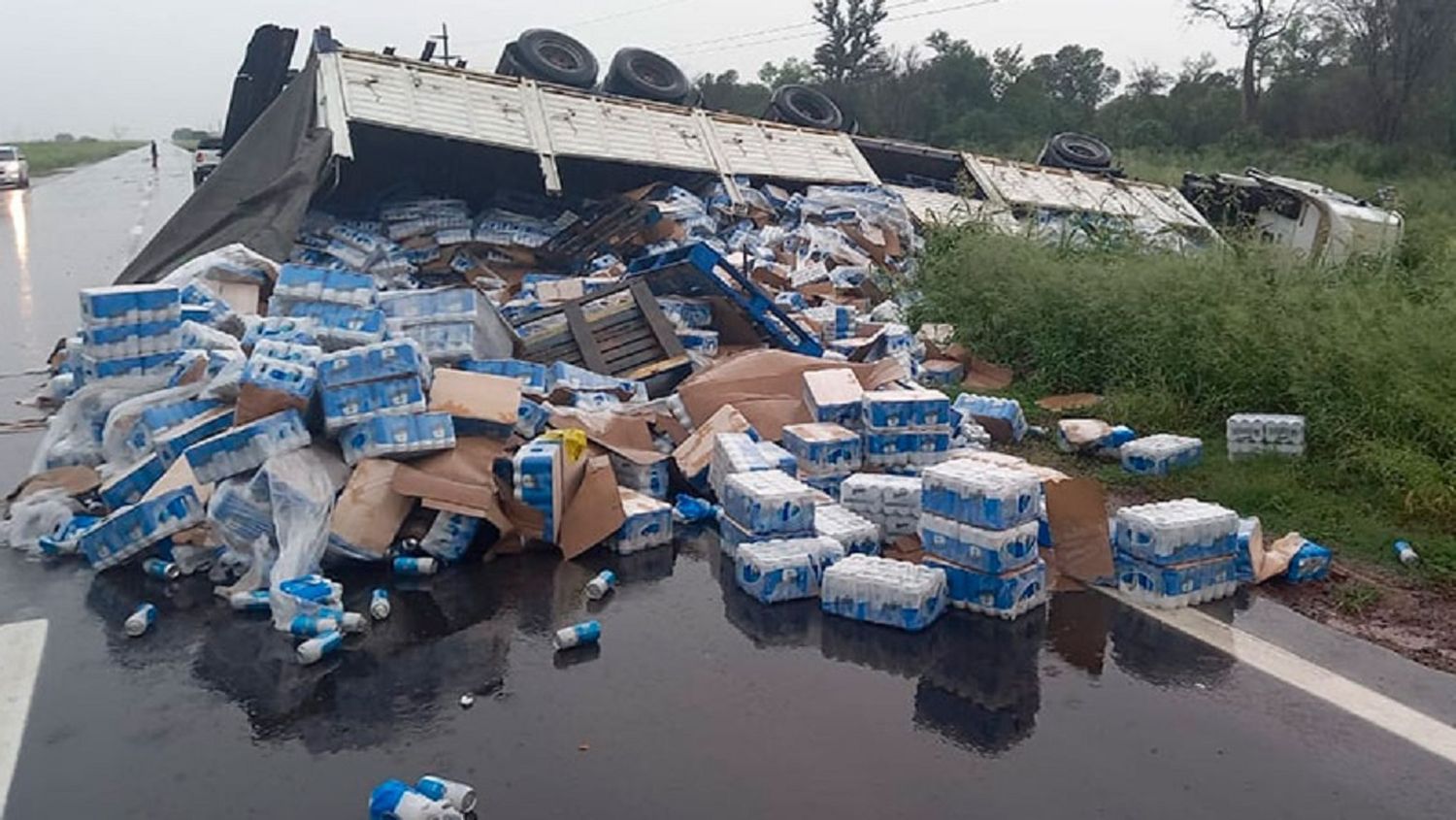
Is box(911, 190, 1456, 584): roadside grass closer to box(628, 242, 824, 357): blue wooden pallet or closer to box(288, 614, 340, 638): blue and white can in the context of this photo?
box(628, 242, 824, 357): blue wooden pallet

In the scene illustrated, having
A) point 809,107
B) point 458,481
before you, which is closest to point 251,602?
point 458,481

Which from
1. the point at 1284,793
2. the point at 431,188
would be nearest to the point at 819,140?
the point at 431,188

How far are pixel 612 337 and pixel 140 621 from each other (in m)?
4.53

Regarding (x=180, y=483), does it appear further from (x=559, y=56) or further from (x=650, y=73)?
(x=650, y=73)

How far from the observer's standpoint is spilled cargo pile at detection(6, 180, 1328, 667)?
16.5ft

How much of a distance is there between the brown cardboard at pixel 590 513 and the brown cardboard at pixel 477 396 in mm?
696

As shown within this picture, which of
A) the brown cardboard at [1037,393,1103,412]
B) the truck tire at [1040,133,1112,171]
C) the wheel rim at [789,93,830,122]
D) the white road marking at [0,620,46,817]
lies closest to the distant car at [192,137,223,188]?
the wheel rim at [789,93,830,122]

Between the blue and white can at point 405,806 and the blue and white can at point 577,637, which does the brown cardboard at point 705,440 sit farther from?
the blue and white can at point 405,806

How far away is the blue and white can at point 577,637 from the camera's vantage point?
15.0ft

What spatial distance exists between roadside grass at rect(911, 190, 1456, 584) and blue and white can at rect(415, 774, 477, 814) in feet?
15.2

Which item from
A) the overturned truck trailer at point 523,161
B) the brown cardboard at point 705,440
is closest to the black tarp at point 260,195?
the overturned truck trailer at point 523,161

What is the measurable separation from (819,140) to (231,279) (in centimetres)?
970

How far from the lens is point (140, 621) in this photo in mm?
4680

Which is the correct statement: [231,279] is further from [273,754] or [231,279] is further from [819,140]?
[819,140]
